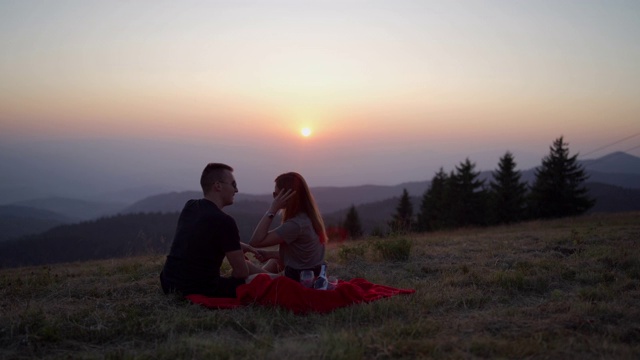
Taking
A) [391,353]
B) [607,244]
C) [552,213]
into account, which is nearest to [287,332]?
[391,353]

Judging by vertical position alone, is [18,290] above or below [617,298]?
above

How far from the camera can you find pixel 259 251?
17.7ft

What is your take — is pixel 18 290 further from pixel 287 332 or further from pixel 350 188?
pixel 350 188

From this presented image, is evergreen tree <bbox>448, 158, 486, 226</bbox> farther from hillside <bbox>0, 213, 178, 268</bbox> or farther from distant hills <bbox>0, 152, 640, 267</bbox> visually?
hillside <bbox>0, 213, 178, 268</bbox>

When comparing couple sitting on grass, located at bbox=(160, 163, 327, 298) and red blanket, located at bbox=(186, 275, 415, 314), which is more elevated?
couple sitting on grass, located at bbox=(160, 163, 327, 298)

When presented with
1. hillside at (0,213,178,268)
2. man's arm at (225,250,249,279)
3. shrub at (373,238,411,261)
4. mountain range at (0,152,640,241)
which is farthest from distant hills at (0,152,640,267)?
man's arm at (225,250,249,279)

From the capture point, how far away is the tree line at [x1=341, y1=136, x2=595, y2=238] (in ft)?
124

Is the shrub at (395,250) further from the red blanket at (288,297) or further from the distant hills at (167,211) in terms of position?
the red blanket at (288,297)

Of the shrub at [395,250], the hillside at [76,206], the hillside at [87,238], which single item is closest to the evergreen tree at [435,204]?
the hillside at [87,238]

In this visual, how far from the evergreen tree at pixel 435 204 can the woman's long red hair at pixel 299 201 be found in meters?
37.2

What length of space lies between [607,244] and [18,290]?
9513 mm

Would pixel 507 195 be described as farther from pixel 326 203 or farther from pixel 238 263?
pixel 326 203

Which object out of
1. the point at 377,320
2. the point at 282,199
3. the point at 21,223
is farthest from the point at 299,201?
the point at 21,223

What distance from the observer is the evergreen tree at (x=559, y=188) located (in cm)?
3772
